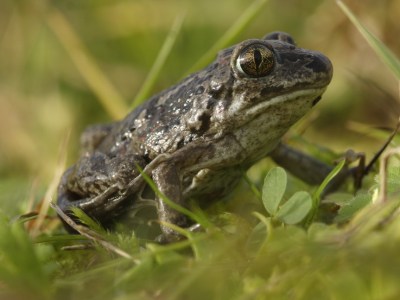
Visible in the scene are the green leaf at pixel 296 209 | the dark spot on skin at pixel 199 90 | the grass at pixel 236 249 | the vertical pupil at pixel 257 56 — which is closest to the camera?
the grass at pixel 236 249

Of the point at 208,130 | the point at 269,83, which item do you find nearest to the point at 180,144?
the point at 208,130

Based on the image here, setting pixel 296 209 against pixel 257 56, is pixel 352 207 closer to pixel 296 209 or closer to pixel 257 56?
pixel 296 209

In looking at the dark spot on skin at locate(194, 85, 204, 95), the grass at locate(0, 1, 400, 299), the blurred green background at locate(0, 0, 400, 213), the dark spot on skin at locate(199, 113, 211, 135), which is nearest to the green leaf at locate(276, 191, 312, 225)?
the grass at locate(0, 1, 400, 299)

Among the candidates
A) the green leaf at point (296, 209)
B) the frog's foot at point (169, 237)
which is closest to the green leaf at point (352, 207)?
the green leaf at point (296, 209)

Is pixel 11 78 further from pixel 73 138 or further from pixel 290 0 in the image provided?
pixel 290 0

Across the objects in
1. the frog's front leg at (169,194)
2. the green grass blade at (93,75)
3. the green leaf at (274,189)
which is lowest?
the green leaf at (274,189)

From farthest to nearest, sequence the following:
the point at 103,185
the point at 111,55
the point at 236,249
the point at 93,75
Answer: the point at 111,55 → the point at 93,75 → the point at 103,185 → the point at 236,249

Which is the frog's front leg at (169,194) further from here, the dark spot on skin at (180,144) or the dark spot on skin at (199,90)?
the dark spot on skin at (199,90)
